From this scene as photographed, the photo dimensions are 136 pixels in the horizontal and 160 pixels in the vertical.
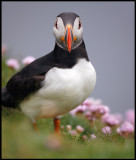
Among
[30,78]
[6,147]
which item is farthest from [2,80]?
[6,147]

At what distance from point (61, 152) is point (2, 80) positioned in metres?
3.66

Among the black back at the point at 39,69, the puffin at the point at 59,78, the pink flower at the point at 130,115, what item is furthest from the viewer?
the pink flower at the point at 130,115

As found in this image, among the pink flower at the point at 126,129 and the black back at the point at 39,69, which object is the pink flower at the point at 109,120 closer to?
the pink flower at the point at 126,129

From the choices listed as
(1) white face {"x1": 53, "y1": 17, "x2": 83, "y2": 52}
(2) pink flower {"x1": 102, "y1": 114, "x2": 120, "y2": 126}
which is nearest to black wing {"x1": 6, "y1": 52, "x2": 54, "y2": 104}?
(1) white face {"x1": 53, "y1": 17, "x2": 83, "y2": 52}

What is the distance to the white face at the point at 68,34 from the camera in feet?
10.9

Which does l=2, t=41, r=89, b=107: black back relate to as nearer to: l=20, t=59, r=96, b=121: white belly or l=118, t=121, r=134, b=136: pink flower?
l=20, t=59, r=96, b=121: white belly

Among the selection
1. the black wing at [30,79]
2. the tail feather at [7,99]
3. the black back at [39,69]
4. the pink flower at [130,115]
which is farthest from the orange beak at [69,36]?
the pink flower at [130,115]

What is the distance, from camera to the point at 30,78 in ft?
11.7

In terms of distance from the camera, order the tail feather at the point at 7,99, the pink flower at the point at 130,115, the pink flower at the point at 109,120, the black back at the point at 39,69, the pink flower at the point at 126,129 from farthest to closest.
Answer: the pink flower at the point at 130,115
the pink flower at the point at 109,120
the pink flower at the point at 126,129
the tail feather at the point at 7,99
the black back at the point at 39,69

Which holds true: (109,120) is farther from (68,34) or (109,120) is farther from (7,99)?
(68,34)

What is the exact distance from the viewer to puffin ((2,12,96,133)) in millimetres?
3412

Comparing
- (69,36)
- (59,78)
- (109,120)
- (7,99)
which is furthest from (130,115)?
(69,36)

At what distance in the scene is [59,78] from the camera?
3414 millimetres

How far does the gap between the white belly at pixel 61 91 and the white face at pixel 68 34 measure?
0.84 ft
